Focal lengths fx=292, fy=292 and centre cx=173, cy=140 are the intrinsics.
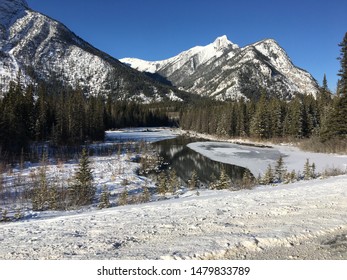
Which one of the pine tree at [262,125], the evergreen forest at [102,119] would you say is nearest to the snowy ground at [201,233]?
the evergreen forest at [102,119]

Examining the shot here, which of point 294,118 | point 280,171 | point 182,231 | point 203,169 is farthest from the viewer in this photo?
point 294,118

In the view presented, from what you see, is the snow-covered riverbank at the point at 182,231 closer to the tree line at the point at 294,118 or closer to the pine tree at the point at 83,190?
the pine tree at the point at 83,190

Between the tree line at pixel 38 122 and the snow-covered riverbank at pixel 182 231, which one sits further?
the tree line at pixel 38 122

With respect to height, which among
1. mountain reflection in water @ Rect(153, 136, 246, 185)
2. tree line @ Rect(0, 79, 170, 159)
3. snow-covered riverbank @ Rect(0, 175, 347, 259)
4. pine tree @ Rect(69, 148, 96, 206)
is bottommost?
mountain reflection in water @ Rect(153, 136, 246, 185)

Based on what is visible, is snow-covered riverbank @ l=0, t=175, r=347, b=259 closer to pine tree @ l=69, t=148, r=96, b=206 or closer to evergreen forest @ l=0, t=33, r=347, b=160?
pine tree @ l=69, t=148, r=96, b=206

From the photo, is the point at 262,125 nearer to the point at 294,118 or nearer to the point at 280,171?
the point at 294,118

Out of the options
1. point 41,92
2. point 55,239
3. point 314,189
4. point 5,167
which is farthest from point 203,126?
point 55,239

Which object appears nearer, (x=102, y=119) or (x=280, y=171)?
(x=280, y=171)

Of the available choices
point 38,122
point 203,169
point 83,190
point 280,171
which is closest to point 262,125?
point 203,169

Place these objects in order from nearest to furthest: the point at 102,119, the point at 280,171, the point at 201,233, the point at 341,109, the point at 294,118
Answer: the point at 201,233, the point at 280,171, the point at 341,109, the point at 294,118, the point at 102,119

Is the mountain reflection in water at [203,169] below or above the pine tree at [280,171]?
below

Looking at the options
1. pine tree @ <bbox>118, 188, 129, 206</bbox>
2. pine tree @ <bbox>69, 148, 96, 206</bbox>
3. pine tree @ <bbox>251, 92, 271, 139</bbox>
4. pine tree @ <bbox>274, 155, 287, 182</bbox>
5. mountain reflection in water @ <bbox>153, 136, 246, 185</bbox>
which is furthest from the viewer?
→ pine tree @ <bbox>251, 92, 271, 139</bbox>

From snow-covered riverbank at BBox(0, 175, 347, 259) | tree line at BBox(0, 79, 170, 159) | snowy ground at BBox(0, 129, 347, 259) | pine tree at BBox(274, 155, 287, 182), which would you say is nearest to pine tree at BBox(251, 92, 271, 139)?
tree line at BBox(0, 79, 170, 159)
